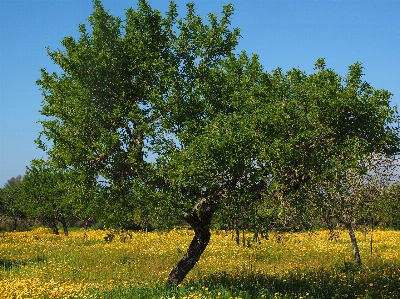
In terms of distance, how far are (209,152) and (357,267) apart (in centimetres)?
1228

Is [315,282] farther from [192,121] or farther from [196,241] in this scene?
[192,121]

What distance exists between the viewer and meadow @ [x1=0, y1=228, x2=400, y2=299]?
13.3 metres

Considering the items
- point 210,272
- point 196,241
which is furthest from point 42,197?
point 196,241

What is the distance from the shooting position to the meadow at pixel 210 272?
525 inches

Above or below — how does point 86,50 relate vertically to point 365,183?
above

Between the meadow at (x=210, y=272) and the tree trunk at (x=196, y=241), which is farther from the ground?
the tree trunk at (x=196, y=241)

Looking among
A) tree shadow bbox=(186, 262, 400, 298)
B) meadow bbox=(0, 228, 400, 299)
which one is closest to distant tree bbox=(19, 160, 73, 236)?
meadow bbox=(0, 228, 400, 299)

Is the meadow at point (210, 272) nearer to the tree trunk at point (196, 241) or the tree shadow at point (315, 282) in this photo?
the tree shadow at point (315, 282)

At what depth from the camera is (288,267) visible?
20.0 meters

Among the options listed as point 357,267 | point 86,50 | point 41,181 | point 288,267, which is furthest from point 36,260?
point 41,181

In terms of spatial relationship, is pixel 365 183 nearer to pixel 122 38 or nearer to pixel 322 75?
pixel 322 75

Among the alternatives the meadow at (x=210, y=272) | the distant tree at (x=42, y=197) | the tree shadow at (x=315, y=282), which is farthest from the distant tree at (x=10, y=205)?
the tree shadow at (x=315, y=282)

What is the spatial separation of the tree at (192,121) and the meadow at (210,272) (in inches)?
69.7

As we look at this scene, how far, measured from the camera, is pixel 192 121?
519 inches
